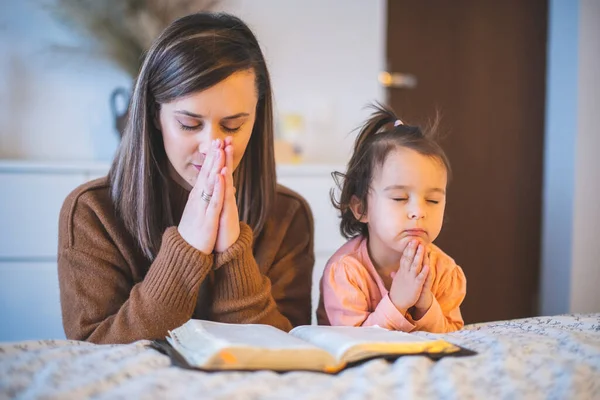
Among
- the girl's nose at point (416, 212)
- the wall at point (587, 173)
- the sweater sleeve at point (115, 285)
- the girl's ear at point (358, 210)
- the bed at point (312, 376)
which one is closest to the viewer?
the bed at point (312, 376)

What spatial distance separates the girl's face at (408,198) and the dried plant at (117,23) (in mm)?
1722

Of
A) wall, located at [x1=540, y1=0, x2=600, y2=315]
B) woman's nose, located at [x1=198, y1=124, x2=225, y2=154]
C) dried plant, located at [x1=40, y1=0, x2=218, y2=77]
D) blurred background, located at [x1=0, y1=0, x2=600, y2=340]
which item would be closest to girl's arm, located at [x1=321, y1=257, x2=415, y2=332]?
woman's nose, located at [x1=198, y1=124, x2=225, y2=154]

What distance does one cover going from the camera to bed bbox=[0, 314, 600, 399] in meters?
0.72

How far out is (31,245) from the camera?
7.37ft

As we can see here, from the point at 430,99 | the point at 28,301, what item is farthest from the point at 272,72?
the point at 28,301

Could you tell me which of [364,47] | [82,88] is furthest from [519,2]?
[82,88]

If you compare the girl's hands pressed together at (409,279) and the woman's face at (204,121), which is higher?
the woman's face at (204,121)

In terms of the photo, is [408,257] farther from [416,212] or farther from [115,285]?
[115,285]

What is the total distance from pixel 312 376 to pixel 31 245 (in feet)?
5.70

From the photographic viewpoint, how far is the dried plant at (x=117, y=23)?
2664 millimetres

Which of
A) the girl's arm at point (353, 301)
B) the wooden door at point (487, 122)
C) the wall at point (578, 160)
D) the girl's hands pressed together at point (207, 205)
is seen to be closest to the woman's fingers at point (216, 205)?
the girl's hands pressed together at point (207, 205)

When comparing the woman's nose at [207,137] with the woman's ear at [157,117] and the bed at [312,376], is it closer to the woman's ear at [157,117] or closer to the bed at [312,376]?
the woman's ear at [157,117]

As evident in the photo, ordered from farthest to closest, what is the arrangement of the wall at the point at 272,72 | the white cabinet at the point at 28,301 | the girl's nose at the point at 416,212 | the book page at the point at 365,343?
the wall at the point at 272,72 → the white cabinet at the point at 28,301 → the girl's nose at the point at 416,212 → the book page at the point at 365,343

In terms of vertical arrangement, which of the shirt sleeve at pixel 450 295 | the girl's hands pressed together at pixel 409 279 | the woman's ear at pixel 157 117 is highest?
the woman's ear at pixel 157 117
